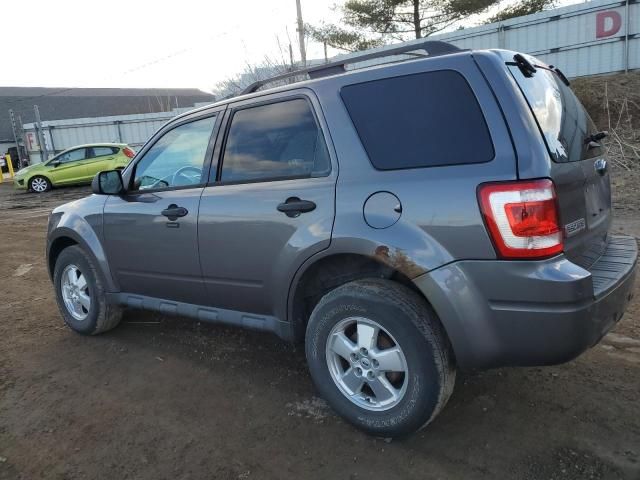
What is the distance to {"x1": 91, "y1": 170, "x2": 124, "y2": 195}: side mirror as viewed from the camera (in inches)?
155

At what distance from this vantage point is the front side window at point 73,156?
18328mm

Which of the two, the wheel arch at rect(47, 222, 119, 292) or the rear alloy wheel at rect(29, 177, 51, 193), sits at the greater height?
the wheel arch at rect(47, 222, 119, 292)

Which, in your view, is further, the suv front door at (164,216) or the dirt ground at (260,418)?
the suv front door at (164,216)

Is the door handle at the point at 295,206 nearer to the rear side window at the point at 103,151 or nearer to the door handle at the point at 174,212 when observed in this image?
the door handle at the point at 174,212

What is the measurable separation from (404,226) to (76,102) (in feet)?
192

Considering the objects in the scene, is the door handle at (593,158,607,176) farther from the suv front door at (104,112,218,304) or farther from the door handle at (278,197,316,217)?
the suv front door at (104,112,218,304)

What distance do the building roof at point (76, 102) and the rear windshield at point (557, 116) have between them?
48695mm

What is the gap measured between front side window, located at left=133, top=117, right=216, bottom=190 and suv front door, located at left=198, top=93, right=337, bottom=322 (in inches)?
9.0

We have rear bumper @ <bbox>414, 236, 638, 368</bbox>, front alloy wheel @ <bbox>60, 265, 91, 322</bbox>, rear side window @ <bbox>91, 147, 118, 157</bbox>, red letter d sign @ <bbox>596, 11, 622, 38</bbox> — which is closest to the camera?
rear bumper @ <bbox>414, 236, 638, 368</bbox>

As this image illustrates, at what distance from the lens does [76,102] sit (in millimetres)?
53312

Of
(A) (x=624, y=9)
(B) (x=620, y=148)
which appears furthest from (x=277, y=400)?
(A) (x=624, y=9)

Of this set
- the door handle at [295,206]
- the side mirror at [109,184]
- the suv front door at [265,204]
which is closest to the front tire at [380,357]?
the suv front door at [265,204]

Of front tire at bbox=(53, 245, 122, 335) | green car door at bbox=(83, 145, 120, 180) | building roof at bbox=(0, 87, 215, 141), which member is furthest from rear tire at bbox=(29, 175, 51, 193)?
building roof at bbox=(0, 87, 215, 141)

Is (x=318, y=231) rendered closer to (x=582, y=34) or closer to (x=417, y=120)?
(x=417, y=120)
